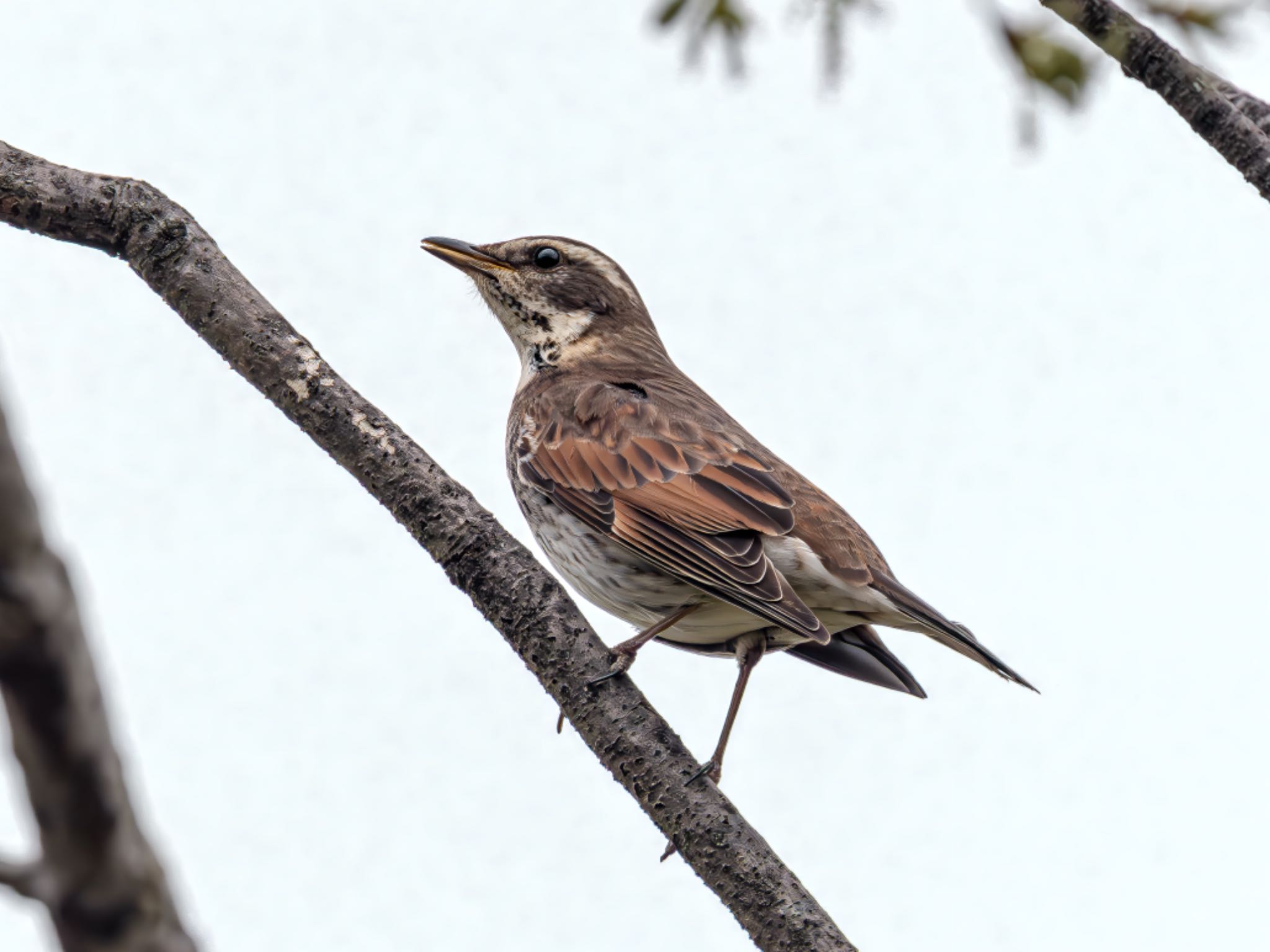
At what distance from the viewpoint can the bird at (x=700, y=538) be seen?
237 inches

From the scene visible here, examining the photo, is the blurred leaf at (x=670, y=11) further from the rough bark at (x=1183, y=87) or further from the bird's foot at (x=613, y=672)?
the bird's foot at (x=613, y=672)

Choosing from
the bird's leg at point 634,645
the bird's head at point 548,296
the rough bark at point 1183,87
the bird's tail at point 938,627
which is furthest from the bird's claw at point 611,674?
the bird's head at point 548,296

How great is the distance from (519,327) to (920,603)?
3020 mm

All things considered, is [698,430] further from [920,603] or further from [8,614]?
[8,614]

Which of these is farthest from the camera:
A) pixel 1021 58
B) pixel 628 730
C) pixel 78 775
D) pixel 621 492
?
pixel 621 492

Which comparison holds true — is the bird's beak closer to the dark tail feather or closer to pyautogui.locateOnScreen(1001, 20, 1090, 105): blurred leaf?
the dark tail feather

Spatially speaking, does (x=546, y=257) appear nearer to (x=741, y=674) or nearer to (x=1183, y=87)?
(x=741, y=674)

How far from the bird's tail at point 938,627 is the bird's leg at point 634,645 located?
0.82 m

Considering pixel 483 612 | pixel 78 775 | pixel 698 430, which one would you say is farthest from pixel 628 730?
pixel 78 775

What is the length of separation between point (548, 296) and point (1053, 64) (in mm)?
4356

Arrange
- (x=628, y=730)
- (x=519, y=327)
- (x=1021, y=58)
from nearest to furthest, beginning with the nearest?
(x=1021, y=58), (x=628, y=730), (x=519, y=327)

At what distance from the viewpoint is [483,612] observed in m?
4.88

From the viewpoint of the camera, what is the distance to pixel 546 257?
8289 mm

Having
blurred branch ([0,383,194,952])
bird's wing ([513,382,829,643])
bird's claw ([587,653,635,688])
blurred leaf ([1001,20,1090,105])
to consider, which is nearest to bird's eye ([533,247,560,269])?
bird's wing ([513,382,829,643])
